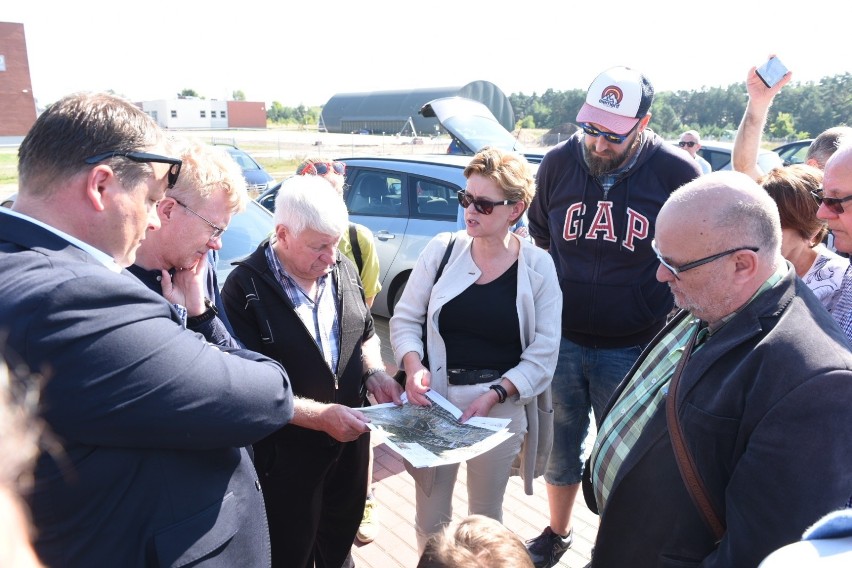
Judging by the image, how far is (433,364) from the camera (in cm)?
245

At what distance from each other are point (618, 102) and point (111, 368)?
8.21 ft

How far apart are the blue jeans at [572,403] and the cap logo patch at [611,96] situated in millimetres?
1220

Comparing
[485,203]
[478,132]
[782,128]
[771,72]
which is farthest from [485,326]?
Result: [782,128]

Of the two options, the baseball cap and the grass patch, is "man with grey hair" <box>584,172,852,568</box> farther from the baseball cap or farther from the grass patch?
the grass patch

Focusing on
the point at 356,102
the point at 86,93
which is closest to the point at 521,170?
the point at 86,93

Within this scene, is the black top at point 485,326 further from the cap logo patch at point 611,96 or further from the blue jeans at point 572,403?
the cap logo patch at point 611,96

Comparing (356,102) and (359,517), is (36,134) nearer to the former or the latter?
(359,517)

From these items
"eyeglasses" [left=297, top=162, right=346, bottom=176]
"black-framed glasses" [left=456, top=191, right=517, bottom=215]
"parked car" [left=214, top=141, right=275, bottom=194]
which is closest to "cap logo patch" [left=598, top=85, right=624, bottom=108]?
"black-framed glasses" [left=456, top=191, right=517, bottom=215]

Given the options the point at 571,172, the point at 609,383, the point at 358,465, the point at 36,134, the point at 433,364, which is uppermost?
the point at 36,134

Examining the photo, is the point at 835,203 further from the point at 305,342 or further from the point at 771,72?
the point at 305,342

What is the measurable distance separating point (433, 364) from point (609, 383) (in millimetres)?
990

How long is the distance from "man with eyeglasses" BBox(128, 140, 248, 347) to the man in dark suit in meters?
0.44

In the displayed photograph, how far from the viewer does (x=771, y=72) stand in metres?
2.92

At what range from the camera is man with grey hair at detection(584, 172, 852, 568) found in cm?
122
